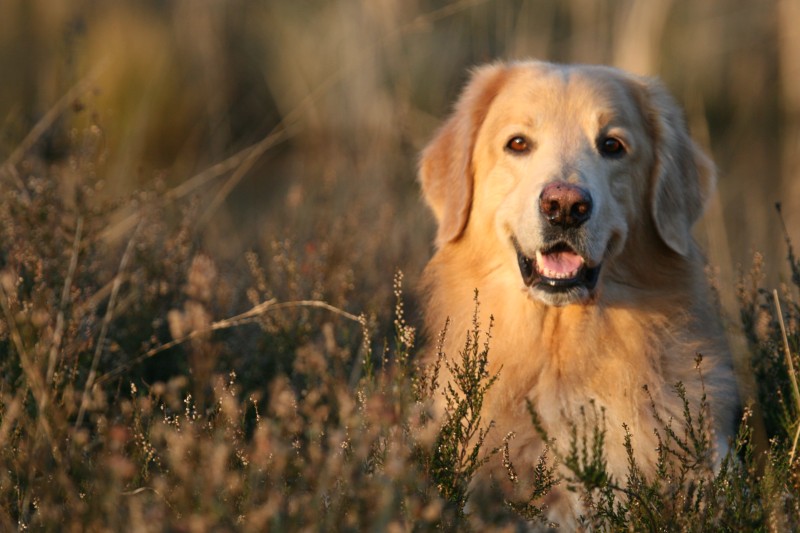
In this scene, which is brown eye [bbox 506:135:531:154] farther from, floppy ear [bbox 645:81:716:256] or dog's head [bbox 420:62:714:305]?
floppy ear [bbox 645:81:716:256]

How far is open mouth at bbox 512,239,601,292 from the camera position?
345 cm

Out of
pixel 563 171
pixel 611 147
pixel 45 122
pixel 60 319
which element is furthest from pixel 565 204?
pixel 45 122

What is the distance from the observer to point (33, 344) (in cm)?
313

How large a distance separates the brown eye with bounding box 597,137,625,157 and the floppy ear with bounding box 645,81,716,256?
0.74ft

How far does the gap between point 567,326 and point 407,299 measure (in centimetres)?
155

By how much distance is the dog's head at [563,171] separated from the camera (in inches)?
134

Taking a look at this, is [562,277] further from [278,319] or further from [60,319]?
[60,319]

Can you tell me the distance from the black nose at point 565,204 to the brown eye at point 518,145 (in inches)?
18.4

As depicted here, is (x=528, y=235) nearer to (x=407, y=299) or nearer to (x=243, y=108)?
(x=407, y=299)

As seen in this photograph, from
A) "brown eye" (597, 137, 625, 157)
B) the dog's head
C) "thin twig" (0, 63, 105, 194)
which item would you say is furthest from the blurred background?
"brown eye" (597, 137, 625, 157)

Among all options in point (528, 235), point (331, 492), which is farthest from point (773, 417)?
point (331, 492)

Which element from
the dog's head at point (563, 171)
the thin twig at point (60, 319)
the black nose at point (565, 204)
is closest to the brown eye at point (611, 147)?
the dog's head at point (563, 171)

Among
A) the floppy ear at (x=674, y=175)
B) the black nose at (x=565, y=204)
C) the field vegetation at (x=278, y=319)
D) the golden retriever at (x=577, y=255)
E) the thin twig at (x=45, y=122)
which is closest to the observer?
the field vegetation at (x=278, y=319)

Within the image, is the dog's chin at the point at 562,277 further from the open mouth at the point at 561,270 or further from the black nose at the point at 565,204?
the black nose at the point at 565,204
